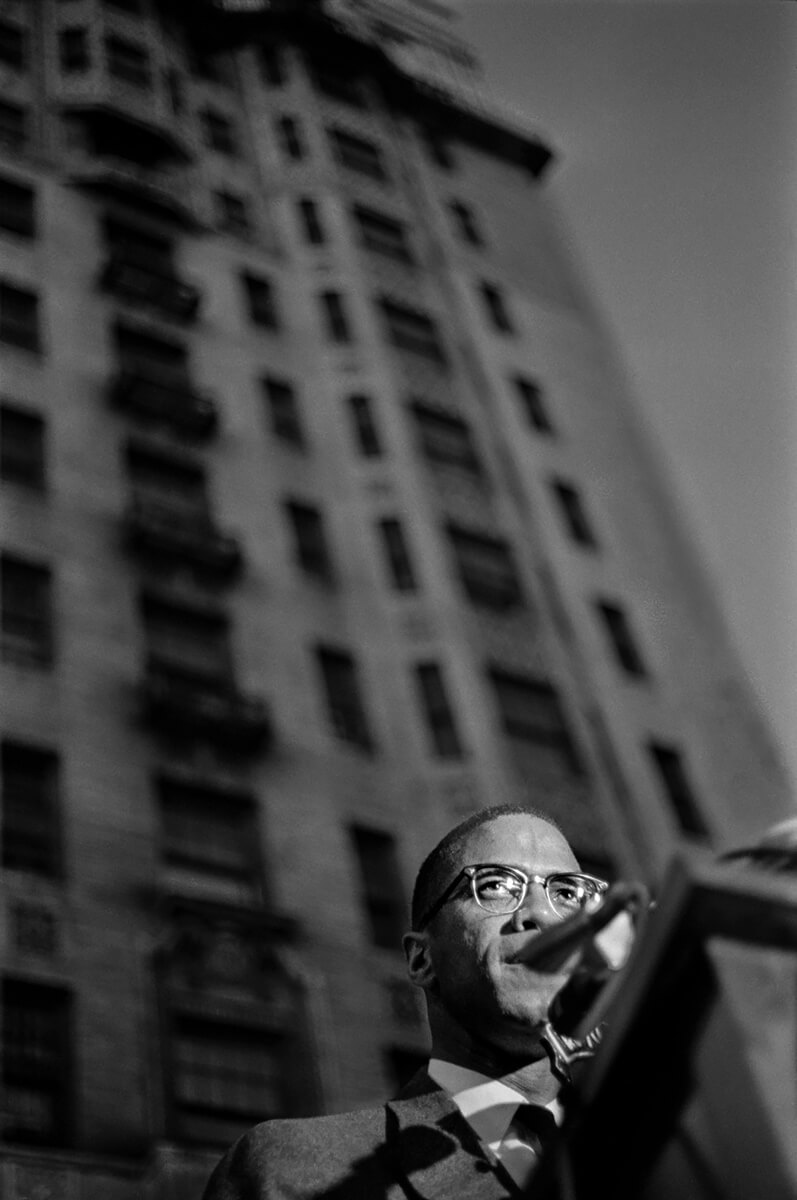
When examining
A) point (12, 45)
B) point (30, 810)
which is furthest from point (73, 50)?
point (30, 810)

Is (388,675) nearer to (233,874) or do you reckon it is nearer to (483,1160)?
(233,874)

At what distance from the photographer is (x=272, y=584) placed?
28.0 m

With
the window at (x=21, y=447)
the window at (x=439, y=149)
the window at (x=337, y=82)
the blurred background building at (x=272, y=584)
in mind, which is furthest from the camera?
the window at (x=439, y=149)

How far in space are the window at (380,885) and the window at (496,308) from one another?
18.4 metres

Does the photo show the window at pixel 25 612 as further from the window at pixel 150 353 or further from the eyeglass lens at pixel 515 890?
the eyeglass lens at pixel 515 890

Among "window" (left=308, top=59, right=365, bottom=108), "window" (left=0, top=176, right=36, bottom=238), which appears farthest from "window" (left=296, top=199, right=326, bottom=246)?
"window" (left=0, top=176, right=36, bottom=238)

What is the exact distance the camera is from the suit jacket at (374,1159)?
381 centimetres

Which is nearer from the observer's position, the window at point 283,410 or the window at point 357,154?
the window at point 283,410

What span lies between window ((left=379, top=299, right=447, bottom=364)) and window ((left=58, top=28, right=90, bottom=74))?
30.1 feet

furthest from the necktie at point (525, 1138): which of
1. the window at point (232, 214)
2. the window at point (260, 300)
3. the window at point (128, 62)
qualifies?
the window at point (128, 62)

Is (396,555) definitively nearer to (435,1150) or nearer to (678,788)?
(678,788)

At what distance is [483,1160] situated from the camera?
3850mm

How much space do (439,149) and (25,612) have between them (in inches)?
1092

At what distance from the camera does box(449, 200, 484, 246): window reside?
4312 centimetres
